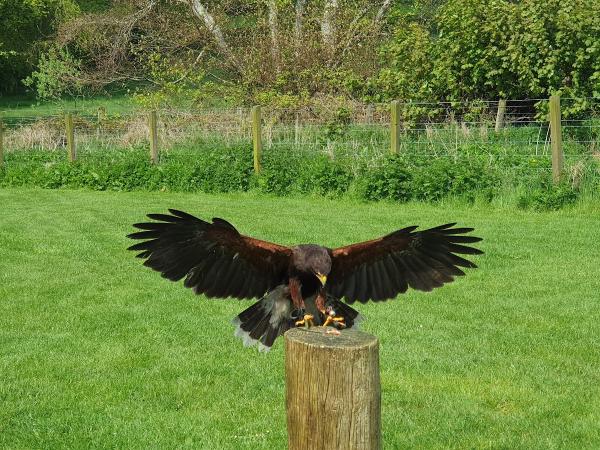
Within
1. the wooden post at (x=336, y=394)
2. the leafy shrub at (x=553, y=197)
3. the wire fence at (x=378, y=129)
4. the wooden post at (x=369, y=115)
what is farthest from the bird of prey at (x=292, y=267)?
the wooden post at (x=369, y=115)

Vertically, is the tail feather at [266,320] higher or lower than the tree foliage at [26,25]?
lower

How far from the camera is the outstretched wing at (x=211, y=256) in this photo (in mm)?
4172

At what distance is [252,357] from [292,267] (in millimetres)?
2341

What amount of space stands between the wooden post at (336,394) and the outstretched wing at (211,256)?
3.80ft

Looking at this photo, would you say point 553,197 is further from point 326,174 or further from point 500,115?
point 326,174

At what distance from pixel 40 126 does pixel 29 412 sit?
1751cm

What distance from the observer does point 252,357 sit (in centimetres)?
644

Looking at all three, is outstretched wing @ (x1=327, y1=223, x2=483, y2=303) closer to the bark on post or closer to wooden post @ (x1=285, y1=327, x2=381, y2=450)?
wooden post @ (x1=285, y1=327, x2=381, y2=450)

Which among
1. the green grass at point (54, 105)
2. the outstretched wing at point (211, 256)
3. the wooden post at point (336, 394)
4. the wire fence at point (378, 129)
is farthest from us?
the green grass at point (54, 105)

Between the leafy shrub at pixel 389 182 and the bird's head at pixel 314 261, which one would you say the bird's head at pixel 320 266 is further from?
the leafy shrub at pixel 389 182

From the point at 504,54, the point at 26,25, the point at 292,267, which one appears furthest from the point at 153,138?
the point at 26,25

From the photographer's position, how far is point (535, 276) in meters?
8.72

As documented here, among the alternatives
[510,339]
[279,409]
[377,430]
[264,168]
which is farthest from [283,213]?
[377,430]

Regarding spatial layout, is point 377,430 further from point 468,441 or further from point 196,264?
point 468,441
